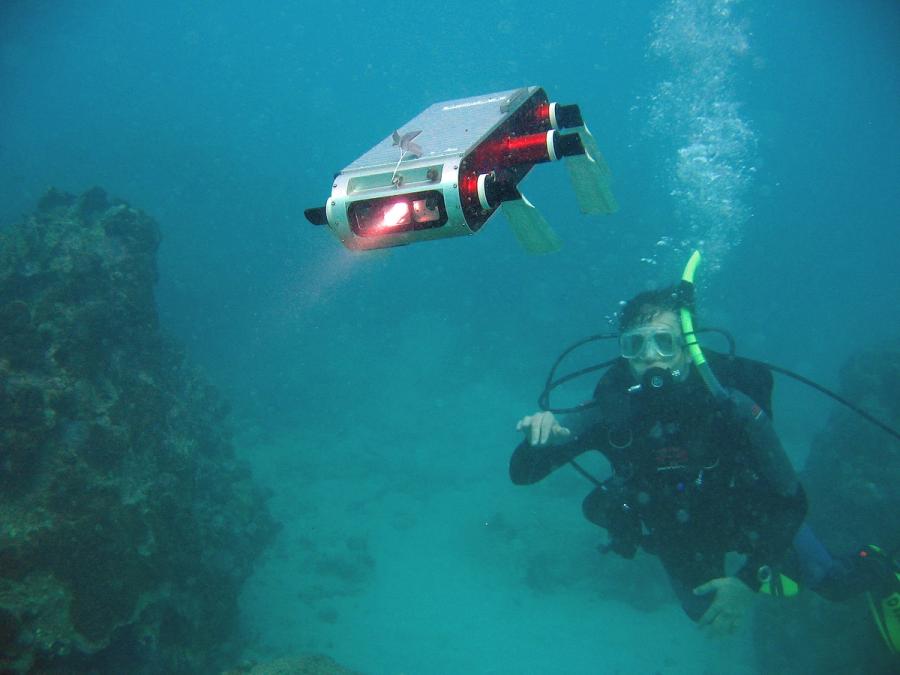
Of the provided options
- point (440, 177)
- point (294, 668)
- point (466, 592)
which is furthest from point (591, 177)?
point (466, 592)

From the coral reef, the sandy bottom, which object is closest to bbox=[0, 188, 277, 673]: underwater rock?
the sandy bottom

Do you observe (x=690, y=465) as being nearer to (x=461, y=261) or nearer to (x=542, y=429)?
(x=542, y=429)

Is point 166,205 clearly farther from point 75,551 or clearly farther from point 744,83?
point 744,83

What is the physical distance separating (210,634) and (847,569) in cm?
964

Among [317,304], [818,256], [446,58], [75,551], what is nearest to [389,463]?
[75,551]

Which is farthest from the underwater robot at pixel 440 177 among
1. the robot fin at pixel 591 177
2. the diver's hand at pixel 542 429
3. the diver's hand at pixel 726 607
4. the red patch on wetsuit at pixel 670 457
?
the diver's hand at pixel 726 607

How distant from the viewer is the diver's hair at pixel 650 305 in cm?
459

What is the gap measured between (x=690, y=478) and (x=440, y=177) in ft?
12.8

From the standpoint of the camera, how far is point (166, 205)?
44.7 m

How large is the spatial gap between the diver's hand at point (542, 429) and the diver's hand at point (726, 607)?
59.6 inches

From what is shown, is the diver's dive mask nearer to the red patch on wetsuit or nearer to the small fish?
the red patch on wetsuit

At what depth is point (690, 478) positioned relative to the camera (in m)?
4.12

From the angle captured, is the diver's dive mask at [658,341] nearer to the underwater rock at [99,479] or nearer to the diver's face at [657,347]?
the diver's face at [657,347]

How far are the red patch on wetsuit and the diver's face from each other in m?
0.69
